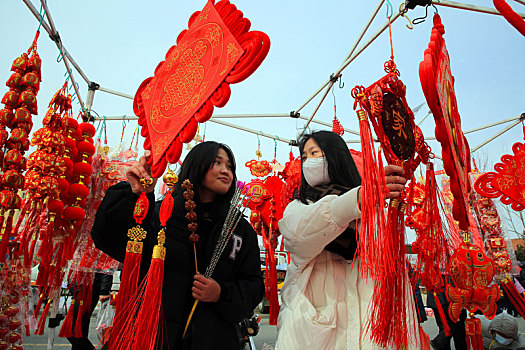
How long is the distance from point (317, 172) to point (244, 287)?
59 cm

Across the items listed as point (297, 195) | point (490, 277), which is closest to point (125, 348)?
point (297, 195)

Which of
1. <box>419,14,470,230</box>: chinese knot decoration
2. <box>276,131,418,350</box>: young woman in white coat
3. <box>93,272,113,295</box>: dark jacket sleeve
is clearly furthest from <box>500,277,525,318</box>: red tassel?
<box>93,272,113,295</box>: dark jacket sleeve

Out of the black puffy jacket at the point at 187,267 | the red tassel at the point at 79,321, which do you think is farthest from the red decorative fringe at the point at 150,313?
the red tassel at the point at 79,321

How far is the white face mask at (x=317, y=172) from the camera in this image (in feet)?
4.88

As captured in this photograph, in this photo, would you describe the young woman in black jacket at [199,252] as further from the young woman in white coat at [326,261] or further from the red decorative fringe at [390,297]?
the red decorative fringe at [390,297]

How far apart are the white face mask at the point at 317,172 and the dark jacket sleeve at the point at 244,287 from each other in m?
0.41

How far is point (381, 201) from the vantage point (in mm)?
973

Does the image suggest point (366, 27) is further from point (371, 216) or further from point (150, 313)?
point (150, 313)

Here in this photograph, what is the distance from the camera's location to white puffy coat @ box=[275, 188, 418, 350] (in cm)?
119

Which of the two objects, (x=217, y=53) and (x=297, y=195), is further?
(x=297, y=195)

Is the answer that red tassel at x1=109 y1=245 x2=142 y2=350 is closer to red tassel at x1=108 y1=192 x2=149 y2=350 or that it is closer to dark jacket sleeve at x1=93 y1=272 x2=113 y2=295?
red tassel at x1=108 y1=192 x2=149 y2=350

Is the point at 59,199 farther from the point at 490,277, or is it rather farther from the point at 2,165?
the point at 490,277

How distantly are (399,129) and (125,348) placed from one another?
1.15 metres

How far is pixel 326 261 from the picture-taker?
139 cm
